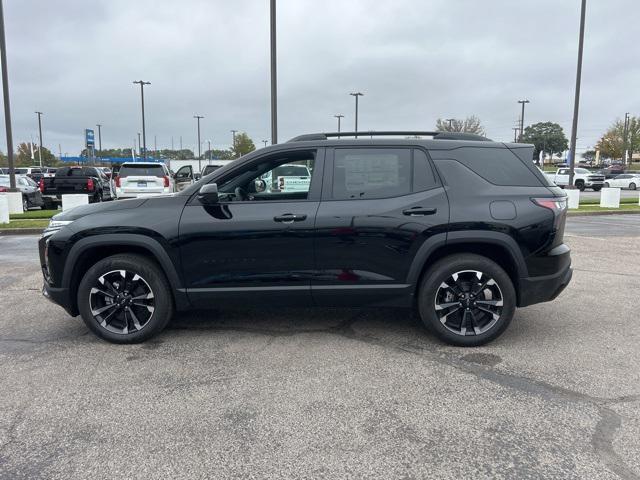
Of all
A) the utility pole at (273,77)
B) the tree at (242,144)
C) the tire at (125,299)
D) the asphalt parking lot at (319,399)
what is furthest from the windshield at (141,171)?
the tree at (242,144)

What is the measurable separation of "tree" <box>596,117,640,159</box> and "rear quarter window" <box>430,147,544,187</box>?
7611cm

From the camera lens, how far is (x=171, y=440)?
3053 mm

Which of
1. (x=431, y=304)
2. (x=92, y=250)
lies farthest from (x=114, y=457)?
(x=431, y=304)

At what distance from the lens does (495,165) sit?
15.3 feet

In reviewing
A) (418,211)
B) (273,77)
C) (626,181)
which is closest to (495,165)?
(418,211)

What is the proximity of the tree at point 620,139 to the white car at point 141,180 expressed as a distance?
70.2 metres

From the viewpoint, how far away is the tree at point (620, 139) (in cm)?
6838

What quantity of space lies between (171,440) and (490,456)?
184cm

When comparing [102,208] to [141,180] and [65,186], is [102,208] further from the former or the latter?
[65,186]

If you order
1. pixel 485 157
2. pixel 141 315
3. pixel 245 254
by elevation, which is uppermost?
pixel 485 157

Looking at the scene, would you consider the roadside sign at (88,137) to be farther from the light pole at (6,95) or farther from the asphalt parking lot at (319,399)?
the asphalt parking lot at (319,399)

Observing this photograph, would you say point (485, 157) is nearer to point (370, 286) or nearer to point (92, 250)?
point (370, 286)

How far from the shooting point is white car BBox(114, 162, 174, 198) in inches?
653

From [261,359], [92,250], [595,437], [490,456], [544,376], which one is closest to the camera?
[490,456]
